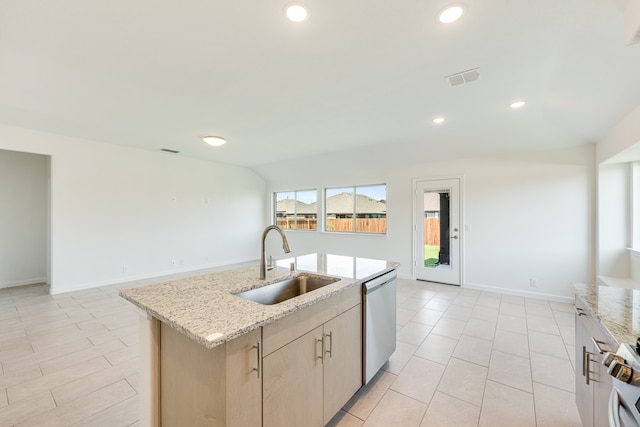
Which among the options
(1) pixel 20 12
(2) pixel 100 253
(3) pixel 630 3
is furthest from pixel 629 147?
(2) pixel 100 253

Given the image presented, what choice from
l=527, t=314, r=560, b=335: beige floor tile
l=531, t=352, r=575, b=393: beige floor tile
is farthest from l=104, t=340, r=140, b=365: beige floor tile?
l=527, t=314, r=560, b=335: beige floor tile

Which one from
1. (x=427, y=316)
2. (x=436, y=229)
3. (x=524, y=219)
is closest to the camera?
(x=427, y=316)

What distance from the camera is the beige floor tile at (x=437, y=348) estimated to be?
2.59 m

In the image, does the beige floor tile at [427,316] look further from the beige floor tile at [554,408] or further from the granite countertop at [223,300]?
the granite countertop at [223,300]

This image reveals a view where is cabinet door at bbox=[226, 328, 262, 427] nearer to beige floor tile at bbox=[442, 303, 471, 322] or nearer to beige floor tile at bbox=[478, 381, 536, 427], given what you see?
beige floor tile at bbox=[478, 381, 536, 427]

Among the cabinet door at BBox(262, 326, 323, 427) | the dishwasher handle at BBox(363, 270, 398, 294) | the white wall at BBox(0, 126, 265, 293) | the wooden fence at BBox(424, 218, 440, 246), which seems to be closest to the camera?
the cabinet door at BBox(262, 326, 323, 427)

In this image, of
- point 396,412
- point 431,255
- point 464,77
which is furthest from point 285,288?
point 431,255

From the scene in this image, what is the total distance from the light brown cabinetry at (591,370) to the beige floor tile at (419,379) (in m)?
0.90

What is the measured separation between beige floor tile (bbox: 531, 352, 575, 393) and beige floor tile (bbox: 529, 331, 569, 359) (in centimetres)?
9

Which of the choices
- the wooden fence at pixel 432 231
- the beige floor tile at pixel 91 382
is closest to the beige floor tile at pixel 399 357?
the beige floor tile at pixel 91 382

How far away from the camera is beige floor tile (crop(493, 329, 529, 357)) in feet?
8.84

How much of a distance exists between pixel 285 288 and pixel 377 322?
0.80 meters

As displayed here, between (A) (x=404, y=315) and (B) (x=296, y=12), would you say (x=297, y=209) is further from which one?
(B) (x=296, y=12)

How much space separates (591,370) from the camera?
4.41ft
